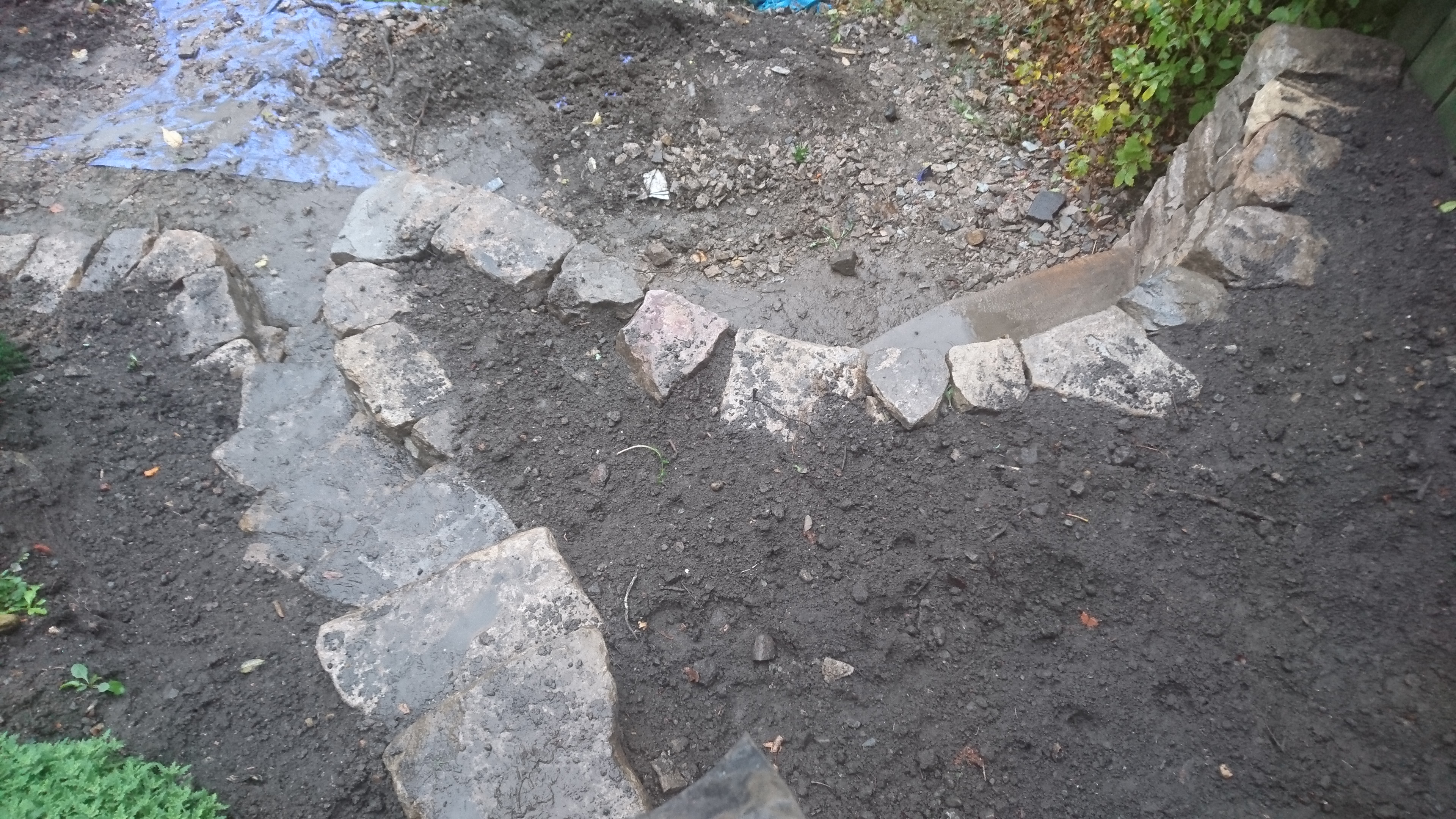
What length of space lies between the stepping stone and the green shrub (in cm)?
40

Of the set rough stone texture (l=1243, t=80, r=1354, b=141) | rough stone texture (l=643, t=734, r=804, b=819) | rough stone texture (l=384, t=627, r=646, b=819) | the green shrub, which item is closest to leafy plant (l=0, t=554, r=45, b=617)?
the green shrub

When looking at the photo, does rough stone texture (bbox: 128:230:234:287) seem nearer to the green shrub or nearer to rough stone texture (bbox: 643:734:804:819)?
the green shrub

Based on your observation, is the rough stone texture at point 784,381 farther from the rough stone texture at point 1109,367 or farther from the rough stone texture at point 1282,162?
the rough stone texture at point 1282,162

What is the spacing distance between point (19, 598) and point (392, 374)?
120cm

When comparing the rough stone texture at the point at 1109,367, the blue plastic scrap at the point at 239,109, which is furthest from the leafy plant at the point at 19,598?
the rough stone texture at the point at 1109,367

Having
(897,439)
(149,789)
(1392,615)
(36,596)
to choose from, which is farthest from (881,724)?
(36,596)

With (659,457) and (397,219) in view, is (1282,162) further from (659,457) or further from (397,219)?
(397,219)

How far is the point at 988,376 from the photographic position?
7.98ft

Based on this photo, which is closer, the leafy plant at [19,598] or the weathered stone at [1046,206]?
the leafy plant at [19,598]

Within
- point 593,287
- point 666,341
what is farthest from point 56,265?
point 666,341

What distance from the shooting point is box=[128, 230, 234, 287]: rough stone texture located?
121 inches

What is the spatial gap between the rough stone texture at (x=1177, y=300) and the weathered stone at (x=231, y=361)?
10.8ft

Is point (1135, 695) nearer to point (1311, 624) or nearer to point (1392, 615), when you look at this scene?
point (1311, 624)

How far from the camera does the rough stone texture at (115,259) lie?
3.09m
